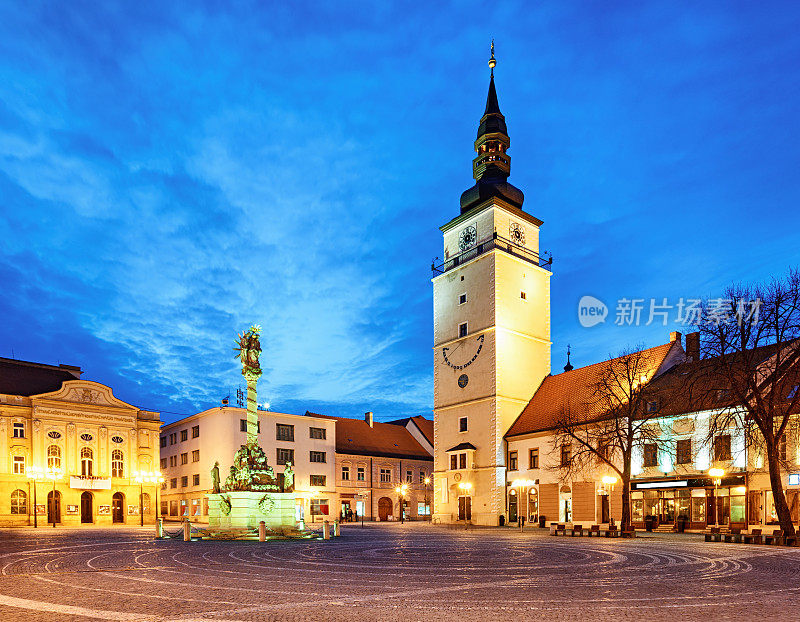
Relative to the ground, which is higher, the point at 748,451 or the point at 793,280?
the point at 793,280

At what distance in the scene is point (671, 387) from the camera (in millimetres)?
45250

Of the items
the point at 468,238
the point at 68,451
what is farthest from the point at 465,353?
the point at 68,451

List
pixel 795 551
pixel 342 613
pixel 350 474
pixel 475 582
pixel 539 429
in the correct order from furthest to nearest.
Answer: pixel 350 474 < pixel 539 429 < pixel 795 551 < pixel 475 582 < pixel 342 613

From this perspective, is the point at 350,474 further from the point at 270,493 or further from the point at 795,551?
the point at 795,551

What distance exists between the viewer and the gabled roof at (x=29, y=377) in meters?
62.3

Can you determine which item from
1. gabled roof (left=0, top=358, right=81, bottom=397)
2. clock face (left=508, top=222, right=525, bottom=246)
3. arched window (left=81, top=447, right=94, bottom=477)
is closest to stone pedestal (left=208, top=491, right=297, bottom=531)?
arched window (left=81, top=447, right=94, bottom=477)

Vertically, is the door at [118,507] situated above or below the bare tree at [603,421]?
below

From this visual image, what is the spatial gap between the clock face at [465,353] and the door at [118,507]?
33680 mm

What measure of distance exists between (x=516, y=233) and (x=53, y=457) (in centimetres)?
4654

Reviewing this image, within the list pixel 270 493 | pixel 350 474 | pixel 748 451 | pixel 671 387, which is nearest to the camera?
pixel 270 493

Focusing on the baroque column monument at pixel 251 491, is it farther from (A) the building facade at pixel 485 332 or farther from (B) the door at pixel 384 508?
(B) the door at pixel 384 508

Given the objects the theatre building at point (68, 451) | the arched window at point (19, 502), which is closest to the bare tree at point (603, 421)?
the theatre building at point (68, 451)

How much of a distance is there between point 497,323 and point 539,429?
380 inches

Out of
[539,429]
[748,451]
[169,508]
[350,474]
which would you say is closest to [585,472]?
[539,429]
